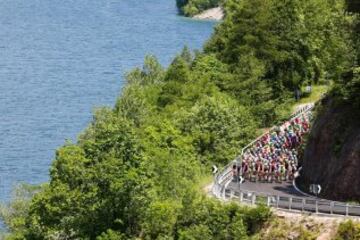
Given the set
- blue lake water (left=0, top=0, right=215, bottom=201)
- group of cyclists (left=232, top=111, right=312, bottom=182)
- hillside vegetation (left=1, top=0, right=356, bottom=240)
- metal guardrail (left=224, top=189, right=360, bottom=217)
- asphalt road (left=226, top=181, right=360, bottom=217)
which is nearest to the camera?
metal guardrail (left=224, top=189, right=360, bottom=217)

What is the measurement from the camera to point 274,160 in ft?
182

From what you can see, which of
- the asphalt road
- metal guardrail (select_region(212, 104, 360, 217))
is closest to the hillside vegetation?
metal guardrail (select_region(212, 104, 360, 217))

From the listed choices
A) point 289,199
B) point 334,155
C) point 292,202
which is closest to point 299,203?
point 292,202

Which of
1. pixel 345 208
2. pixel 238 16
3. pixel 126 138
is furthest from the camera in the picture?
pixel 238 16

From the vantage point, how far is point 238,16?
96500mm

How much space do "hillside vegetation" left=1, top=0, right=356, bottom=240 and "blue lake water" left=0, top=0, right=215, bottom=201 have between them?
10.7 m

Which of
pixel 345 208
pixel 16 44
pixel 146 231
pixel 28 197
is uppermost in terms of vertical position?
pixel 345 208

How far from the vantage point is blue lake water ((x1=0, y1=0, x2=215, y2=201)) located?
10550 cm

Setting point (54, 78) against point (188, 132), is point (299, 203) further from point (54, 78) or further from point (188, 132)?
point (54, 78)

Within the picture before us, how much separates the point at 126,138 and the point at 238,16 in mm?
44701

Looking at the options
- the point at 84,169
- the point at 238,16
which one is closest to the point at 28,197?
the point at 84,169

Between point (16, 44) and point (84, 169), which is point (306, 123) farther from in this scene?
point (16, 44)

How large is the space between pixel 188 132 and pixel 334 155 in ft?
83.6

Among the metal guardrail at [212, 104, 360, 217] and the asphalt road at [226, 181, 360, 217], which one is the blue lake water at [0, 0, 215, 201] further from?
the metal guardrail at [212, 104, 360, 217]
